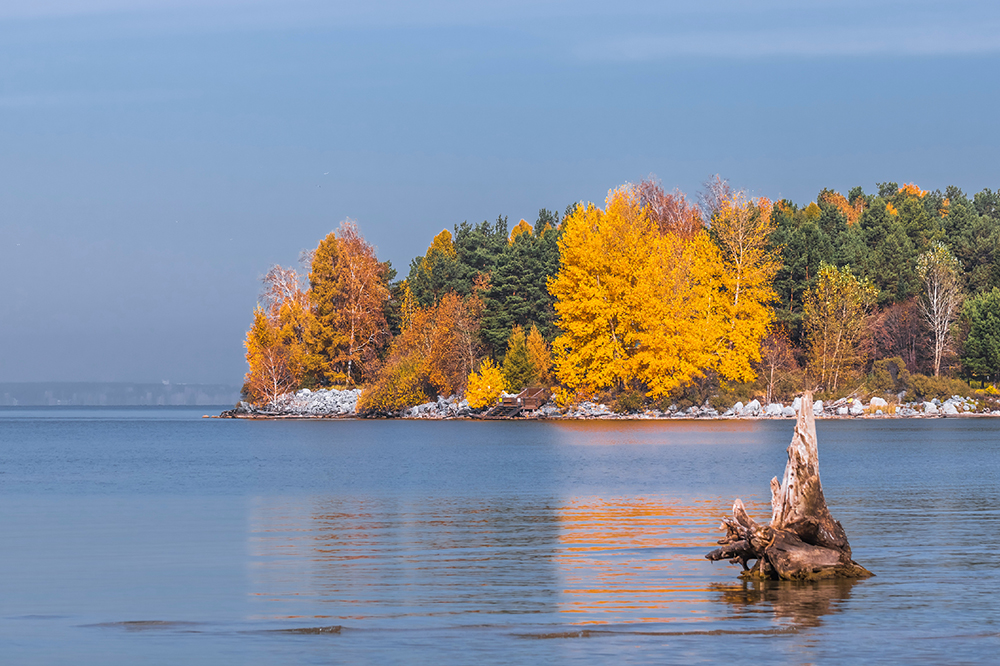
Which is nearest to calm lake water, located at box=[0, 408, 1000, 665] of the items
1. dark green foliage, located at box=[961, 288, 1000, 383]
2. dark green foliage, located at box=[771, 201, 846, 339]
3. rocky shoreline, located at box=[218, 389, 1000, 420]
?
dark green foliage, located at box=[961, 288, 1000, 383]

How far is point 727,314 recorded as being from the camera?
90.1m

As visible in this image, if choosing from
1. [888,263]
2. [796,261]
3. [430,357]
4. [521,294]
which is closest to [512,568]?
[796,261]

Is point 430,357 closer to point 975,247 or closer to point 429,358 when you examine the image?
point 429,358

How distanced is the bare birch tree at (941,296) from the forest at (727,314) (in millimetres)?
164

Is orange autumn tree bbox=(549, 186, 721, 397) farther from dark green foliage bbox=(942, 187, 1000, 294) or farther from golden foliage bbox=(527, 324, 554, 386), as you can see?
dark green foliage bbox=(942, 187, 1000, 294)

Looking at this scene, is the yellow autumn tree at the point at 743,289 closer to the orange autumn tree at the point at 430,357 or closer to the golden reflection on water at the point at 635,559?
the orange autumn tree at the point at 430,357

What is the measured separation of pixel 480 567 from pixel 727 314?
233ft

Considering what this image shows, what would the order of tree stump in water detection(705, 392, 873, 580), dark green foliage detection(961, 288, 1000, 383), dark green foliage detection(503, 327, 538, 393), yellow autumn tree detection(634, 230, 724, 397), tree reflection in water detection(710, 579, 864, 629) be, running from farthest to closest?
dark green foliage detection(503, 327, 538, 393) → yellow autumn tree detection(634, 230, 724, 397) → dark green foliage detection(961, 288, 1000, 383) → tree stump in water detection(705, 392, 873, 580) → tree reflection in water detection(710, 579, 864, 629)

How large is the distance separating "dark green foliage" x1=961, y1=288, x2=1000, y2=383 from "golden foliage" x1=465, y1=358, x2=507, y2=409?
36898 millimetres

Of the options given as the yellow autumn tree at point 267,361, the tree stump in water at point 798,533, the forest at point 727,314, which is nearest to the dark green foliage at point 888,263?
the forest at point 727,314

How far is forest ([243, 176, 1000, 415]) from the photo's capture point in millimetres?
89250

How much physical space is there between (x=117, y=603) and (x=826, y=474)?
30.8 m

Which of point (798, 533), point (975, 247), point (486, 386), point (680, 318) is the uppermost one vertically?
point (975, 247)

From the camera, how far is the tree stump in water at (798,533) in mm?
19156
